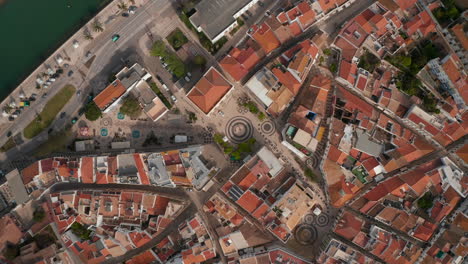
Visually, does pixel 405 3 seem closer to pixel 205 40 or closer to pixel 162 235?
pixel 205 40

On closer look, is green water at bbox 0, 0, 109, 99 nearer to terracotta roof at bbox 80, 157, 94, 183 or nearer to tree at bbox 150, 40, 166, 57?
tree at bbox 150, 40, 166, 57

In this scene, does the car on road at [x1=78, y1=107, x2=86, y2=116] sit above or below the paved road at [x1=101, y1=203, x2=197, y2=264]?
above

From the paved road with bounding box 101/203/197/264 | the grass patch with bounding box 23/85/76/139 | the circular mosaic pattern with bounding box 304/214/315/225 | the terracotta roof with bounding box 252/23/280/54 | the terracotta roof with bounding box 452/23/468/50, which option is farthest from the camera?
the circular mosaic pattern with bounding box 304/214/315/225

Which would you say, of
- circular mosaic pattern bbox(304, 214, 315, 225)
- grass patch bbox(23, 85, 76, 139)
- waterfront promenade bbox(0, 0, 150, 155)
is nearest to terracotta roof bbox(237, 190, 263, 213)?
circular mosaic pattern bbox(304, 214, 315, 225)

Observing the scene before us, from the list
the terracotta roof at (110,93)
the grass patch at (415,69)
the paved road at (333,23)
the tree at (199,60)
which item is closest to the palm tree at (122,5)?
the terracotta roof at (110,93)

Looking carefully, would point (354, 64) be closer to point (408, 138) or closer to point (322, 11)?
point (322, 11)

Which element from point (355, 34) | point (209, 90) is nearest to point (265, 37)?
point (209, 90)
